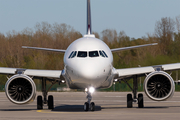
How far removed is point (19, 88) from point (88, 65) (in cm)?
399

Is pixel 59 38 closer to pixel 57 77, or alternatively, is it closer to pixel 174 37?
pixel 174 37

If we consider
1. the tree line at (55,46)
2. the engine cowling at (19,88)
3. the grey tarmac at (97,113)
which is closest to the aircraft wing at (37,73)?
the engine cowling at (19,88)

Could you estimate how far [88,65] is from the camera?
14508mm

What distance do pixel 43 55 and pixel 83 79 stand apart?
172 ft

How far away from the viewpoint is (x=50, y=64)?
5866 cm

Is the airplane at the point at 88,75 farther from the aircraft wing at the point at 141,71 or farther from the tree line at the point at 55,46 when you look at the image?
the tree line at the point at 55,46

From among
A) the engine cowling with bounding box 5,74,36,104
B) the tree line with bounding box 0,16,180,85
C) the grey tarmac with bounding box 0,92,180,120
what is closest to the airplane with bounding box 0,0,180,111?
the engine cowling with bounding box 5,74,36,104

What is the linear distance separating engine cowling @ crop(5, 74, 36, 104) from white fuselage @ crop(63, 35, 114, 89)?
169cm

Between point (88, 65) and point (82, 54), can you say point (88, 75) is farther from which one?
point (82, 54)

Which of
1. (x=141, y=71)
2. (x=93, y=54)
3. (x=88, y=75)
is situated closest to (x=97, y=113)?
(x=88, y=75)

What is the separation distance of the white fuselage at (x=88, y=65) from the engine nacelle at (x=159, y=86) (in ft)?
5.79

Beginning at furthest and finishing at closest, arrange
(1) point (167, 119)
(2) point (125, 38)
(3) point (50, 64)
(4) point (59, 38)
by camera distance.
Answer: (2) point (125, 38) → (4) point (59, 38) → (3) point (50, 64) → (1) point (167, 119)

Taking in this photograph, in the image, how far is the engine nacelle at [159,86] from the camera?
16222mm

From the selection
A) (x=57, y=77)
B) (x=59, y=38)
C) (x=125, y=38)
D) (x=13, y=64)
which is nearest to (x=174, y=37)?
(x=125, y=38)
